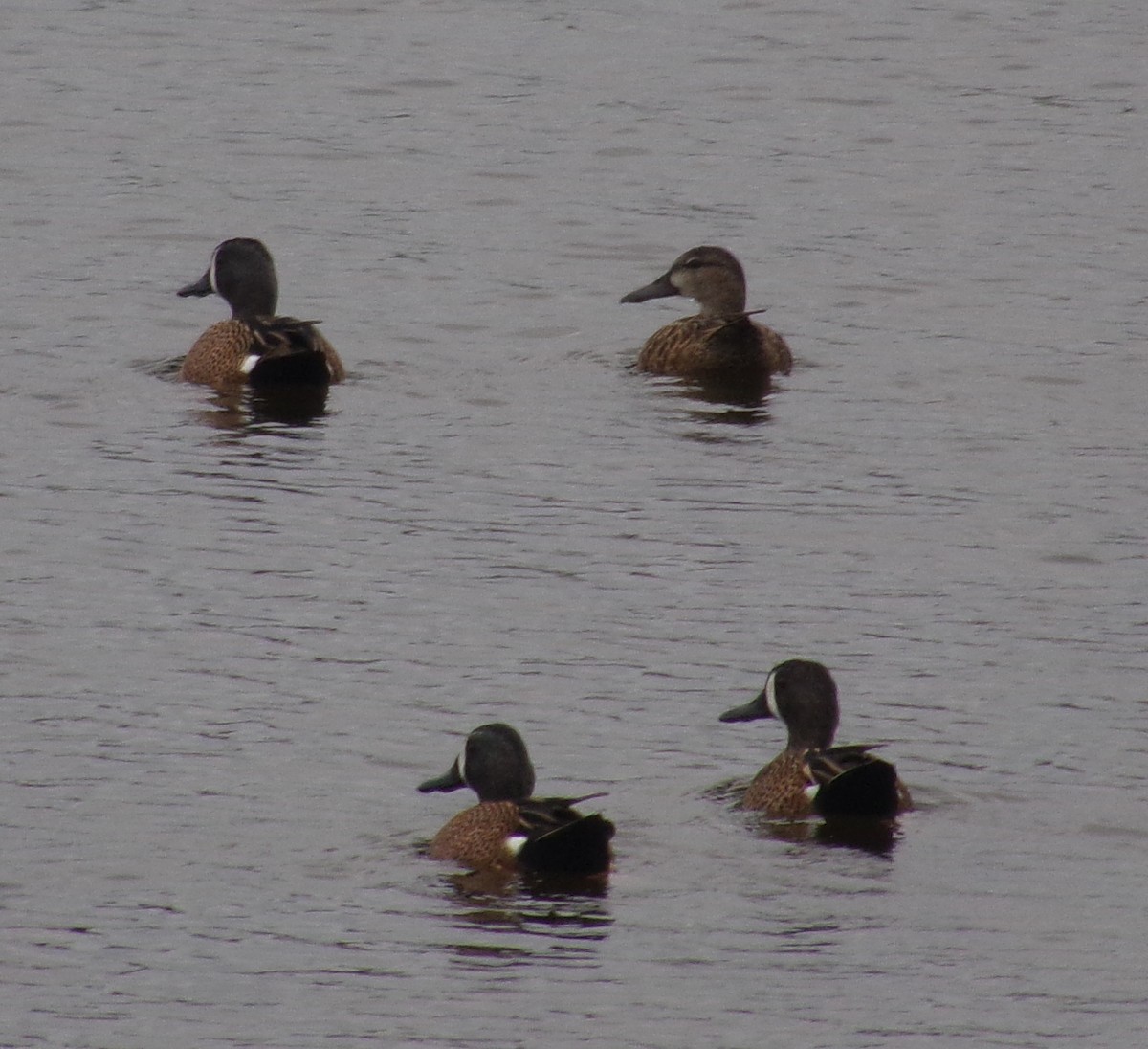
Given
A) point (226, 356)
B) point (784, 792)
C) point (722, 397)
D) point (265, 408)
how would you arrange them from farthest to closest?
point (722, 397)
point (226, 356)
point (265, 408)
point (784, 792)

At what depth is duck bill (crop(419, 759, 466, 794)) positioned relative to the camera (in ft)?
32.9

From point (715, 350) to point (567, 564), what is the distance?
4327 millimetres

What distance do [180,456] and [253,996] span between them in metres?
6.42

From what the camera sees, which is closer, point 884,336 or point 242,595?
point 242,595

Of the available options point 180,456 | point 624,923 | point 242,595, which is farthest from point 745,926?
point 180,456

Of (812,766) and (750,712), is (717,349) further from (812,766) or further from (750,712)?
(812,766)

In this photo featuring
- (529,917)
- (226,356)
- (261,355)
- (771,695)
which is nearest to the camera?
(529,917)

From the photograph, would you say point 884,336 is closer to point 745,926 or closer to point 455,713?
point 455,713

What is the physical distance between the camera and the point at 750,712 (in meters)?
10.7

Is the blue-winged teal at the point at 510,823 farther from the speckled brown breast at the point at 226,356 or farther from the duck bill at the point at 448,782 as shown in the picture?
the speckled brown breast at the point at 226,356

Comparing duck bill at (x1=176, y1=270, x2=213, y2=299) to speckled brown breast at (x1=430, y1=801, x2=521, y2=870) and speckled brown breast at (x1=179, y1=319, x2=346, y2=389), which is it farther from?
speckled brown breast at (x1=430, y1=801, x2=521, y2=870)

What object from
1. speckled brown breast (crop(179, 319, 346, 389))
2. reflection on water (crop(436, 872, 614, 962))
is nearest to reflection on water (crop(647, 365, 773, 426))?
speckled brown breast (crop(179, 319, 346, 389))

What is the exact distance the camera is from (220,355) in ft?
53.8

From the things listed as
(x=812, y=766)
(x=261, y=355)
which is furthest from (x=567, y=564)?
(x=261, y=355)
